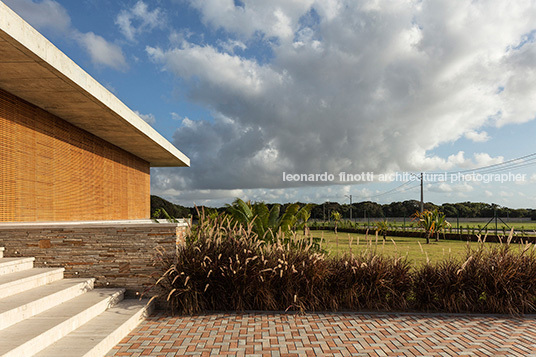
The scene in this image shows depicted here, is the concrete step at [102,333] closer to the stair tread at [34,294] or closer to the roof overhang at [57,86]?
the stair tread at [34,294]

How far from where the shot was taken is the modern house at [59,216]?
16.9ft

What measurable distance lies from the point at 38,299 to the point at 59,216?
801 centimetres

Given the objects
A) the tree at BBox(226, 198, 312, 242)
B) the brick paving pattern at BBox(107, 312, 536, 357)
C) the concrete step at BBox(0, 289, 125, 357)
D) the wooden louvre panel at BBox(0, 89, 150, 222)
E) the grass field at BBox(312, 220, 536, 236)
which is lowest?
the grass field at BBox(312, 220, 536, 236)

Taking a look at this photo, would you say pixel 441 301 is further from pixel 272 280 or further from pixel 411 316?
pixel 272 280

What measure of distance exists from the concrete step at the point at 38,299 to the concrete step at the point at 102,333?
0.67 metres

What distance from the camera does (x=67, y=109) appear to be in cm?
1136

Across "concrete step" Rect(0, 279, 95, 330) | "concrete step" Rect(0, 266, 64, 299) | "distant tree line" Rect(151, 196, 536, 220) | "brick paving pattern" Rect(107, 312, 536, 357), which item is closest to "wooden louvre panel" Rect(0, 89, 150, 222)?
"concrete step" Rect(0, 266, 64, 299)

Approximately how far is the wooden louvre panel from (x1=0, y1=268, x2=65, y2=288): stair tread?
4.33 meters

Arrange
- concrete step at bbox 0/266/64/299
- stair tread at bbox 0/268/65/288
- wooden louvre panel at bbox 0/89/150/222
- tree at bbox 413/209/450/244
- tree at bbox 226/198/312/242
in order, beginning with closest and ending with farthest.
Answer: concrete step at bbox 0/266/64/299, stair tread at bbox 0/268/65/288, tree at bbox 226/198/312/242, wooden louvre panel at bbox 0/89/150/222, tree at bbox 413/209/450/244

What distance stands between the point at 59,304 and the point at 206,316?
2.26 meters

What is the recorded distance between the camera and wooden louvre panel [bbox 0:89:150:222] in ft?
33.1

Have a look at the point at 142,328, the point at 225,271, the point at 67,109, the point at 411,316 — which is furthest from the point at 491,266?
the point at 67,109

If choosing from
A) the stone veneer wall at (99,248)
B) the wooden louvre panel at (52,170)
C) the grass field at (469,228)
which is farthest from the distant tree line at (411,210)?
the stone veneer wall at (99,248)

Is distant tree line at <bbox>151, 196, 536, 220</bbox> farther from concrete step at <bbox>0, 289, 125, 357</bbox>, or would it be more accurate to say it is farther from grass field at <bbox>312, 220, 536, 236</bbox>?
concrete step at <bbox>0, 289, 125, 357</bbox>
